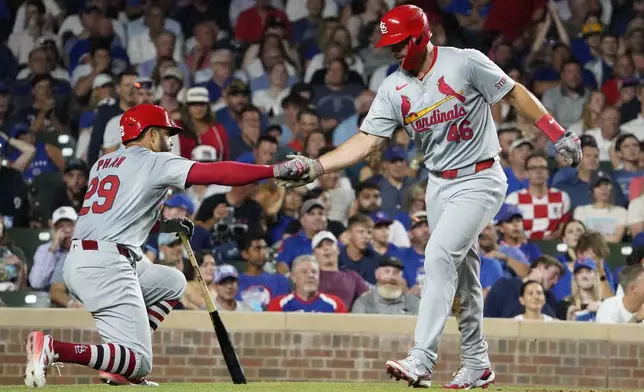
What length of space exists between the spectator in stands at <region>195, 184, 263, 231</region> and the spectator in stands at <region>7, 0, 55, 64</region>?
3.08 metres

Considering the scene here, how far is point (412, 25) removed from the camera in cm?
660

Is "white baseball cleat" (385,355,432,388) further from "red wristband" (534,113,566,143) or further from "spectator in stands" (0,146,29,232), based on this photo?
"spectator in stands" (0,146,29,232)

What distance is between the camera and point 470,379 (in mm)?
6785

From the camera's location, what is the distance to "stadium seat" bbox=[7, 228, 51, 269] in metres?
10.8

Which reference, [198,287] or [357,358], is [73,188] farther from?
[357,358]

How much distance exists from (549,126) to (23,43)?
791cm

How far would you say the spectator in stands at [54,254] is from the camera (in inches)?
412

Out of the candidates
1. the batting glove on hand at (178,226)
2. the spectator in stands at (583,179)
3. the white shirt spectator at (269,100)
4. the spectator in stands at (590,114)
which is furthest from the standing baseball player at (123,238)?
the spectator in stands at (590,114)

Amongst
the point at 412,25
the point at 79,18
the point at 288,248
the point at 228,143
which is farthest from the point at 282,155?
the point at 412,25

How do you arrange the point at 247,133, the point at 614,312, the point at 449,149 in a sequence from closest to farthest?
the point at 449,149 → the point at 614,312 → the point at 247,133

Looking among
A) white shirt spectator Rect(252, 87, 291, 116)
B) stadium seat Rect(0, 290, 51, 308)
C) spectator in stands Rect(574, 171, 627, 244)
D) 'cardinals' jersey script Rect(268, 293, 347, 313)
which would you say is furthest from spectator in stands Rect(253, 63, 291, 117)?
stadium seat Rect(0, 290, 51, 308)

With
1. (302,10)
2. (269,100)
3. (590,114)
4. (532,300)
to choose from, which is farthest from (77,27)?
(532,300)

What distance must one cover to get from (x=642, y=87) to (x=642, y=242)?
2.28 metres

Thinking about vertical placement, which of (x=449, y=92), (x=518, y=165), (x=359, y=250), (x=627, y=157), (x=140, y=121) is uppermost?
(x=627, y=157)
